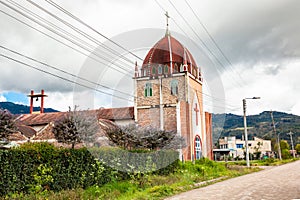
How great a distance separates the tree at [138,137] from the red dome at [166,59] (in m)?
13.1

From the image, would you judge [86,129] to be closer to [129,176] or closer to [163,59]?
[129,176]

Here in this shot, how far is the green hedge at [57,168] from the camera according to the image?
10.2m

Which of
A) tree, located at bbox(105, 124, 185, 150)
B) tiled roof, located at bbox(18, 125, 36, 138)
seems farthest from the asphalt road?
tiled roof, located at bbox(18, 125, 36, 138)

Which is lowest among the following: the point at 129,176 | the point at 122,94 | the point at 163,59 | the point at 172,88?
the point at 129,176

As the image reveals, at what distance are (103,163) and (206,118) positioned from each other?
29901mm

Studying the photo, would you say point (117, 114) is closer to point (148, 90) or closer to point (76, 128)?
point (148, 90)

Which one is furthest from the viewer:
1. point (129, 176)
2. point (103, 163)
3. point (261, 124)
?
point (261, 124)

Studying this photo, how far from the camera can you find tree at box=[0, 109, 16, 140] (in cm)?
2020

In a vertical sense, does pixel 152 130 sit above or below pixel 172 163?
above

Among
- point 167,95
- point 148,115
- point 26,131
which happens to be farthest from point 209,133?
point 26,131

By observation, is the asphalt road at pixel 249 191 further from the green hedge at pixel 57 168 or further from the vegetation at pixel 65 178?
the green hedge at pixel 57 168

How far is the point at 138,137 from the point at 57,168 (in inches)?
380

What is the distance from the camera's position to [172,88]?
37.4 metres

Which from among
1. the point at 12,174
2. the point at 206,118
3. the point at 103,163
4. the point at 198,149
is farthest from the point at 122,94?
the point at 206,118
